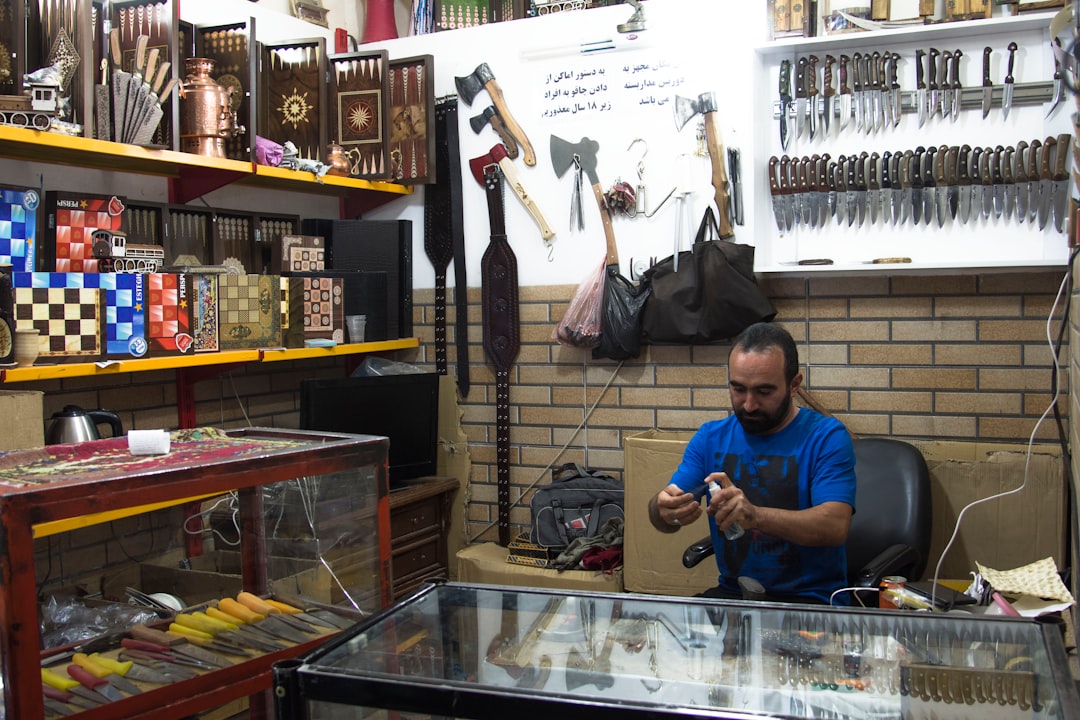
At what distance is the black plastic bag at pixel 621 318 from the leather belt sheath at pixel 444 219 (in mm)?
690

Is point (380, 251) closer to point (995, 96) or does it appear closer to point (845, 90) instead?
point (845, 90)

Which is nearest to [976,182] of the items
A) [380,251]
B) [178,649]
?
[380,251]

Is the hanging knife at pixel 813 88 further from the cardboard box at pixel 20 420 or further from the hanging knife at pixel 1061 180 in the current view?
the cardboard box at pixel 20 420

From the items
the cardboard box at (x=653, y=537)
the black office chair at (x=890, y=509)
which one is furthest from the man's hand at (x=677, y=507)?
the cardboard box at (x=653, y=537)

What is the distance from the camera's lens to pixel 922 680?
1388 millimetres

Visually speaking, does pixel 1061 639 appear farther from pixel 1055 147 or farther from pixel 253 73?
pixel 253 73

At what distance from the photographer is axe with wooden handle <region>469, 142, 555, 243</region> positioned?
392 centimetres

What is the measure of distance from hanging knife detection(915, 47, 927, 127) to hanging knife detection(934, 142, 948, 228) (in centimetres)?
15

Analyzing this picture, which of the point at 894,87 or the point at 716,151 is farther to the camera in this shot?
the point at 716,151

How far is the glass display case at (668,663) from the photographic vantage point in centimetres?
131

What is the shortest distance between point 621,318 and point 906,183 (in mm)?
1119

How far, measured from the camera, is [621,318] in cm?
367

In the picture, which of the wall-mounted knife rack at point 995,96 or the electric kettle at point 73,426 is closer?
the electric kettle at point 73,426

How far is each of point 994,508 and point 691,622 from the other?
1.94 metres
